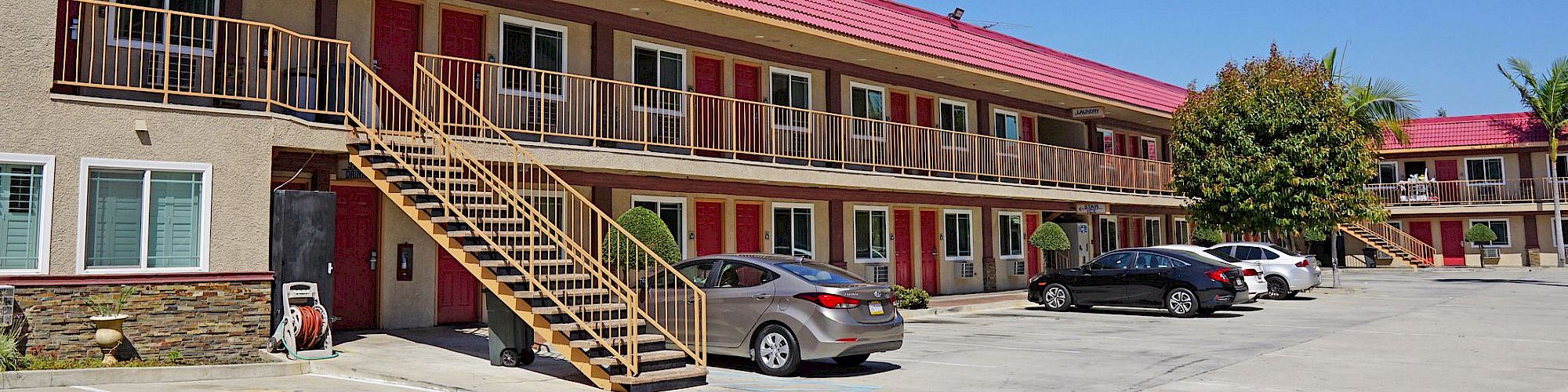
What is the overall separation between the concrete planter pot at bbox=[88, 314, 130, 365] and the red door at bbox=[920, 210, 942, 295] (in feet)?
54.1

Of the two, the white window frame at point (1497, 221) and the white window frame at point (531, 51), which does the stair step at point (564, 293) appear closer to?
the white window frame at point (531, 51)

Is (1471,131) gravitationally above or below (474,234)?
above

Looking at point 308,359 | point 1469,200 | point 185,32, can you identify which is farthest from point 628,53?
point 1469,200

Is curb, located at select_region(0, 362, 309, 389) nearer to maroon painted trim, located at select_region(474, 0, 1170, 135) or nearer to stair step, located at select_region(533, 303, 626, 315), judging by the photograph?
stair step, located at select_region(533, 303, 626, 315)

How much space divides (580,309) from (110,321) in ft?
14.4

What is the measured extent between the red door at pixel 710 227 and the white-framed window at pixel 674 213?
0.40 meters

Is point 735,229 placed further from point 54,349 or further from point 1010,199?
point 54,349

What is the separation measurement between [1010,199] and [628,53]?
478 inches

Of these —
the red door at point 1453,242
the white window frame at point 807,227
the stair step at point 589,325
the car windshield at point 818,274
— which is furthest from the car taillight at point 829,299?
the red door at point 1453,242

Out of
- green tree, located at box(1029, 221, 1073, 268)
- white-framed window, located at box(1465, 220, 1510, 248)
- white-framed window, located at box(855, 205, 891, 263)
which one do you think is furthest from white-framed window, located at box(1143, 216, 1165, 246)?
white-framed window, located at box(1465, 220, 1510, 248)

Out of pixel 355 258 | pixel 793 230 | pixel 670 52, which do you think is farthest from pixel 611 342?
pixel 793 230

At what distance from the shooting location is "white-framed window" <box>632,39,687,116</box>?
17297 millimetres

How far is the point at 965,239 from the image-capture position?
25344 millimetres

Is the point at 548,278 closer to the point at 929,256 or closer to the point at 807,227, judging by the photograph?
the point at 807,227
